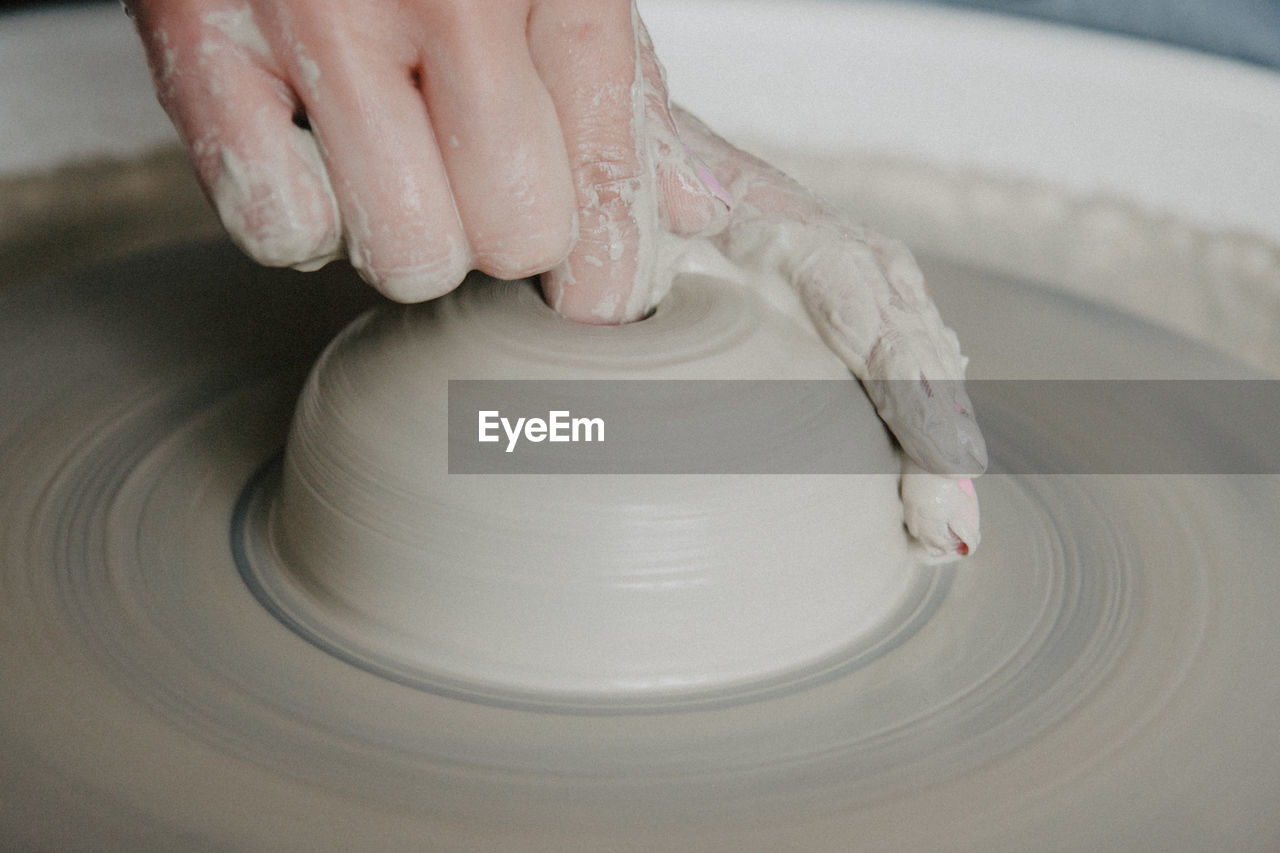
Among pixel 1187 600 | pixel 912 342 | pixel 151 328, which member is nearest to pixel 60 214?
pixel 151 328

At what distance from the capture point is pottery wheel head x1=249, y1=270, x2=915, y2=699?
875mm

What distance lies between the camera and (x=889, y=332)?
1.01 metres

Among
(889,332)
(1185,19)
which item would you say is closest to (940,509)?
(889,332)

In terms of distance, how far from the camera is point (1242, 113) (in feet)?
5.19

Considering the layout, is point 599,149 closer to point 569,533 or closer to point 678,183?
point 678,183

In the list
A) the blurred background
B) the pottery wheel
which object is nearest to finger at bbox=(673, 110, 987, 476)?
the pottery wheel

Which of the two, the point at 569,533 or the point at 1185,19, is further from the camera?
the point at 1185,19

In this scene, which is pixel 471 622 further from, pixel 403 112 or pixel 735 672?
pixel 403 112

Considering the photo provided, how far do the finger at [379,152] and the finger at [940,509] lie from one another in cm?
40

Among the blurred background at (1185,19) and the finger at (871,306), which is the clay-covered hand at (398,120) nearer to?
the finger at (871,306)

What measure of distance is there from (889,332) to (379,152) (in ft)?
1.41

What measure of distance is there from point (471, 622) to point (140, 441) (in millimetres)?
447
